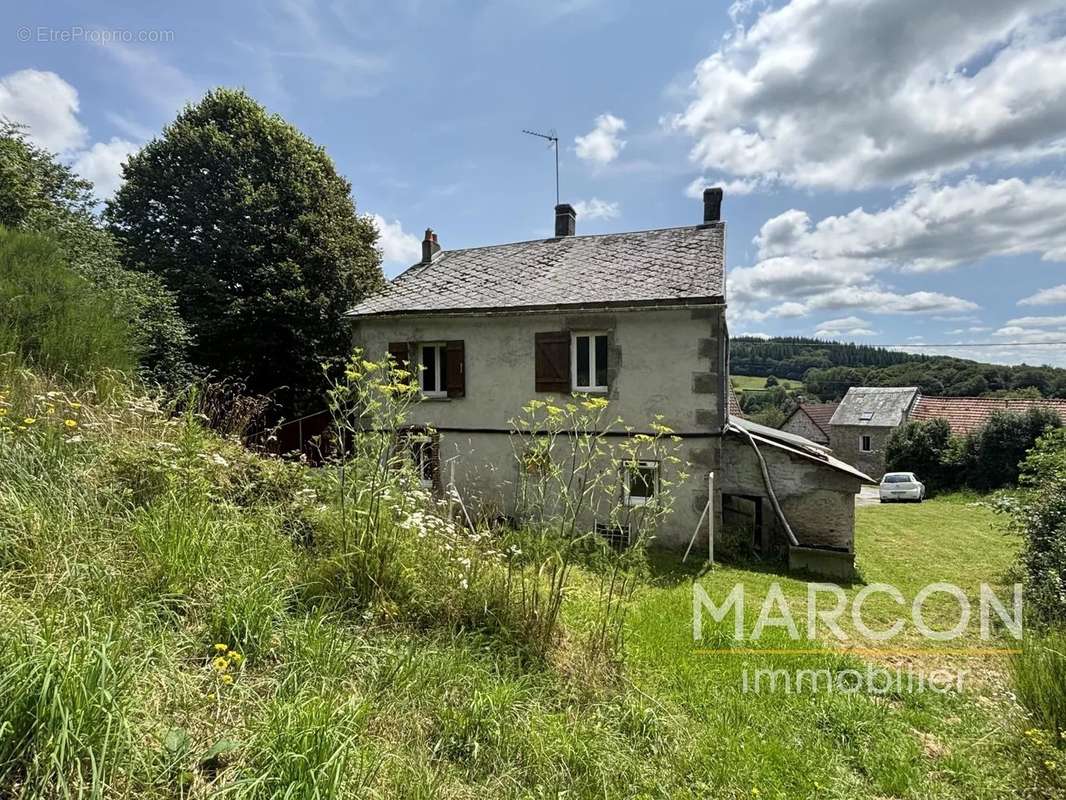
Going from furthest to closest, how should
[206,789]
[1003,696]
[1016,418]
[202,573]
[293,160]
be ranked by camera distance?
[1016,418], [293,160], [1003,696], [202,573], [206,789]

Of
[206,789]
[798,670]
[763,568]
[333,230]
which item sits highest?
[333,230]

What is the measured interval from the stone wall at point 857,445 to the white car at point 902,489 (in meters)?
8.14

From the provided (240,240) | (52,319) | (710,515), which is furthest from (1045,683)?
(240,240)

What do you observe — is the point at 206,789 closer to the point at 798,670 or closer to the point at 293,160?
the point at 798,670

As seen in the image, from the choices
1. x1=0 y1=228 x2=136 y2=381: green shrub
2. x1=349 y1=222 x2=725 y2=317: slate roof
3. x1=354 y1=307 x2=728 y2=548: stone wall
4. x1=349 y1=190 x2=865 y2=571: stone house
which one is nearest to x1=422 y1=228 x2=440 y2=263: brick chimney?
x1=349 y1=222 x2=725 y2=317: slate roof

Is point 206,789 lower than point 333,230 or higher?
lower

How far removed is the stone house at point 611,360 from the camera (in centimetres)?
963

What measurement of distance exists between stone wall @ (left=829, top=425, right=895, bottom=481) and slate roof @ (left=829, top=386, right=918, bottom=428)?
387mm

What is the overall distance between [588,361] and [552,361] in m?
0.78

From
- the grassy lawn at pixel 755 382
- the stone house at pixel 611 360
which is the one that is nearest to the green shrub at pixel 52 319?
the stone house at pixel 611 360

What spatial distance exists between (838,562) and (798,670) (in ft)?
17.9

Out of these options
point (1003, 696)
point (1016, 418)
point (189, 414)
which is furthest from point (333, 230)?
point (1016, 418)

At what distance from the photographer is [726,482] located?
10.0 m

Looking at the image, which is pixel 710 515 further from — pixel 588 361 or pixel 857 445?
pixel 857 445
